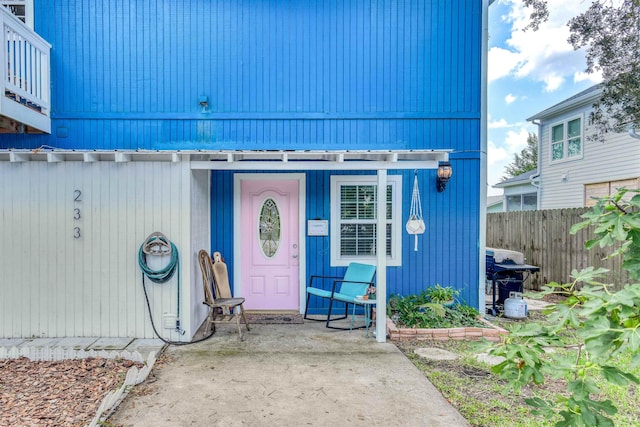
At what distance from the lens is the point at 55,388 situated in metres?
3.04

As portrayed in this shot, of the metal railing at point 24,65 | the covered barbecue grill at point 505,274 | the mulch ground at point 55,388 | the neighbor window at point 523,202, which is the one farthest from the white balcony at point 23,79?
the neighbor window at point 523,202

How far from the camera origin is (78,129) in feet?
17.2

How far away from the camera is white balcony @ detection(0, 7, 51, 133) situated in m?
4.31

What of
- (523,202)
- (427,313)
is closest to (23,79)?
(427,313)

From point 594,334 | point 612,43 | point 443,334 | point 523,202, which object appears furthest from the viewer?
point 523,202

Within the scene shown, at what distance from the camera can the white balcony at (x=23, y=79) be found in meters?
4.31

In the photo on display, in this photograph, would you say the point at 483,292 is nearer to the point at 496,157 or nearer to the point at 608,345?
the point at 608,345

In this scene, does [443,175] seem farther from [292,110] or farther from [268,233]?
[268,233]

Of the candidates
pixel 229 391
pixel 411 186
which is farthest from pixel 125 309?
pixel 411 186

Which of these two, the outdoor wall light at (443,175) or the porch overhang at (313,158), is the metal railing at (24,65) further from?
the outdoor wall light at (443,175)

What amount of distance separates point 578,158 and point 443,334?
25.8 ft

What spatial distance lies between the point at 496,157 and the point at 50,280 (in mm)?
35969

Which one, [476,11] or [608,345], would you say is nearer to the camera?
[608,345]

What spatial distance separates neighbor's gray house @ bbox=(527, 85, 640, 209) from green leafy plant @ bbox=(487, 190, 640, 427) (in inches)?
317
